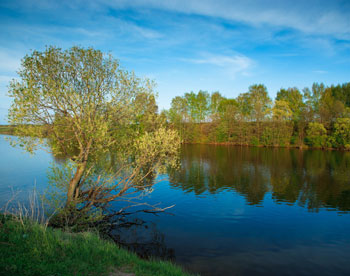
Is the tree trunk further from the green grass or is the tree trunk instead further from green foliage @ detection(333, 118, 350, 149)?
green foliage @ detection(333, 118, 350, 149)

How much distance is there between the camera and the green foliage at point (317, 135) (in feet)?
272

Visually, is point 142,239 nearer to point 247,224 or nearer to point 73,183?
point 73,183

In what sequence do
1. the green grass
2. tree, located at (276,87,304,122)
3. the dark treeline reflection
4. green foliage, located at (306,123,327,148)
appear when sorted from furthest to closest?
1. tree, located at (276,87,304,122)
2. green foliage, located at (306,123,327,148)
3. the dark treeline reflection
4. the green grass

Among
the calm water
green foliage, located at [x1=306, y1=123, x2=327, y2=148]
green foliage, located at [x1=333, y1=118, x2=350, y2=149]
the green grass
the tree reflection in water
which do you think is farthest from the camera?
green foliage, located at [x1=306, y1=123, x2=327, y2=148]

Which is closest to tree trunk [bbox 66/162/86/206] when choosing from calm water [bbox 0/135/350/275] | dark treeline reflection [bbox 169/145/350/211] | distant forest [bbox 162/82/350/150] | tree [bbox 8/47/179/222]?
tree [bbox 8/47/179/222]

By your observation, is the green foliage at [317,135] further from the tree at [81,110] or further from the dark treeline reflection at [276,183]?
the tree at [81,110]

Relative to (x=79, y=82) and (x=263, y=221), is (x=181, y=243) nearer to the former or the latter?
(x=263, y=221)

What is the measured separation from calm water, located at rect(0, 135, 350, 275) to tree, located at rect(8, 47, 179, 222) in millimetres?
5744

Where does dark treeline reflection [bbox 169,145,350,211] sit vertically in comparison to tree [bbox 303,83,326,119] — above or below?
below

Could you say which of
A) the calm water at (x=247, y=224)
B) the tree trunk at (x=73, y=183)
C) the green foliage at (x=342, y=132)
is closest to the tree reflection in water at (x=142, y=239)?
the calm water at (x=247, y=224)

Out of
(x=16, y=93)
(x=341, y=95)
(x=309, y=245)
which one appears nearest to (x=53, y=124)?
(x=16, y=93)

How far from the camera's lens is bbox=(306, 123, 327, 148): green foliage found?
8286 cm

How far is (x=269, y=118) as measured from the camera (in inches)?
3760

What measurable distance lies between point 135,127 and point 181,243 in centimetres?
984
